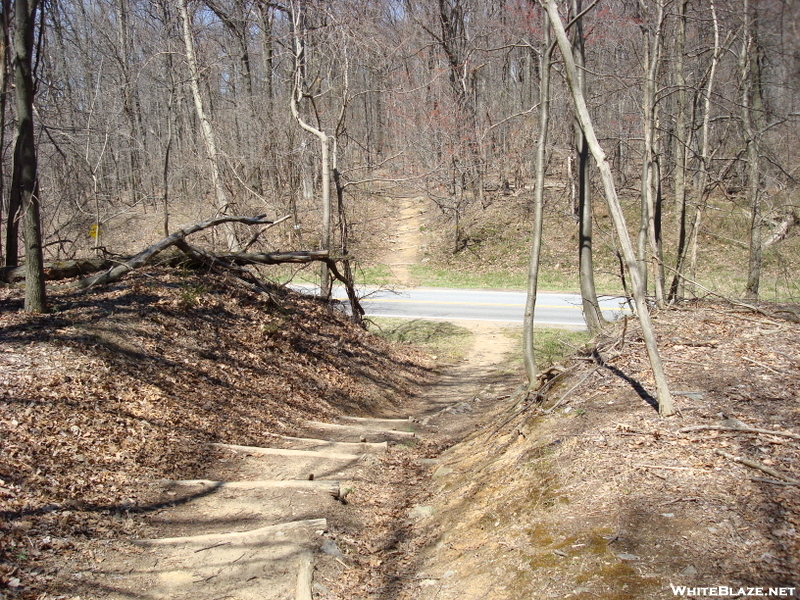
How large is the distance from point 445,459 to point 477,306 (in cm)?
1207

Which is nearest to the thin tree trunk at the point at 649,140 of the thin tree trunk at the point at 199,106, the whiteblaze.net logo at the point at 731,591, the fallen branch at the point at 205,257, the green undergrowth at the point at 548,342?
the green undergrowth at the point at 548,342

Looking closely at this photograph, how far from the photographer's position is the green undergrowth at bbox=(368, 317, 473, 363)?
49.1 feet

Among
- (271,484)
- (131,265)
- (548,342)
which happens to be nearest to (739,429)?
(271,484)

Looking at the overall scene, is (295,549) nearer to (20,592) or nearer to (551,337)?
(20,592)

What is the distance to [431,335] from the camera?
16.2 meters

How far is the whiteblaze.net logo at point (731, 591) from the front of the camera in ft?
9.81

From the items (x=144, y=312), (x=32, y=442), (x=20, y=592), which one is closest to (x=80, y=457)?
(x=32, y=442)

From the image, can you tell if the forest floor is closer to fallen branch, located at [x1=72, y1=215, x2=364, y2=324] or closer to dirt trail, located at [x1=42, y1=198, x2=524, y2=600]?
dirt trail, located at [x1=42, y1=198, x2=524, y2=600]

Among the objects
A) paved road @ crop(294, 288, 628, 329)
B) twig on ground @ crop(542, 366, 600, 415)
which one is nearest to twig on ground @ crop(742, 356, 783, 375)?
twig on ground @ crop(542, 366, 600, 415)

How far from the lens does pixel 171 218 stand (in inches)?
1192

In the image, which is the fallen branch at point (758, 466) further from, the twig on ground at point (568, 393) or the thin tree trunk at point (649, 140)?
the thin tree trunk at point (649, 140)

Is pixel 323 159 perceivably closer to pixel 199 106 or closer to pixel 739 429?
pixel 199 106

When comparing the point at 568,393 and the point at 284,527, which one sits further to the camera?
the point at 568,393

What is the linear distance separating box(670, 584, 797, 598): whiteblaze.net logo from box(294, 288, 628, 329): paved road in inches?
514
